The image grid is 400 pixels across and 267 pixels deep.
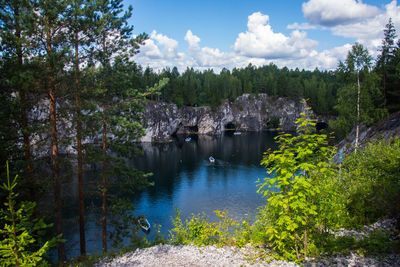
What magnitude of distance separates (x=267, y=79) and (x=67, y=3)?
326 feet

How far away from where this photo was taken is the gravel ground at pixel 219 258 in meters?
6.12

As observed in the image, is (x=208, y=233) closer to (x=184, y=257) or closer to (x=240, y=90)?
(x=184, y=257)

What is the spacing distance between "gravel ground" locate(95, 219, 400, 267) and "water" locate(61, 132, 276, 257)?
6.72 m

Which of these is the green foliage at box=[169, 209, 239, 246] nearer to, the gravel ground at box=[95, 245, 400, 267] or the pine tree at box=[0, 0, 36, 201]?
the gravel ground at box=[95, 245, 400, 267]

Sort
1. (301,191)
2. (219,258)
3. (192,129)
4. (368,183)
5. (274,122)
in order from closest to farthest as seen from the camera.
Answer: (301,191) < (219,258) < (368,183) < (192,129) < (274,122)

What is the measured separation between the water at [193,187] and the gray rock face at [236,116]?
97.7 feet

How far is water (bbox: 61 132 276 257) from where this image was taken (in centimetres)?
2606

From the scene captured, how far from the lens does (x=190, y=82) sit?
9125cm

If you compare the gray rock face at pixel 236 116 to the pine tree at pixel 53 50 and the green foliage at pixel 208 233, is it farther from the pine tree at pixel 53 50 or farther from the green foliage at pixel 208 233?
the green foliage at pixel 208 233

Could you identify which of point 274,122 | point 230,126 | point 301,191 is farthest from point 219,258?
point 230,126

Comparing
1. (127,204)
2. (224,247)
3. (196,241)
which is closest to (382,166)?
(224,247)

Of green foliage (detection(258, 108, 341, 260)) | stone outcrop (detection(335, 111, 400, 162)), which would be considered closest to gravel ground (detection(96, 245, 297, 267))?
green foliage (detection(258, 108, 341, 260))

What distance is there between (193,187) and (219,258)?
96.0ft

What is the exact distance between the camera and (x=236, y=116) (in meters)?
99.2
